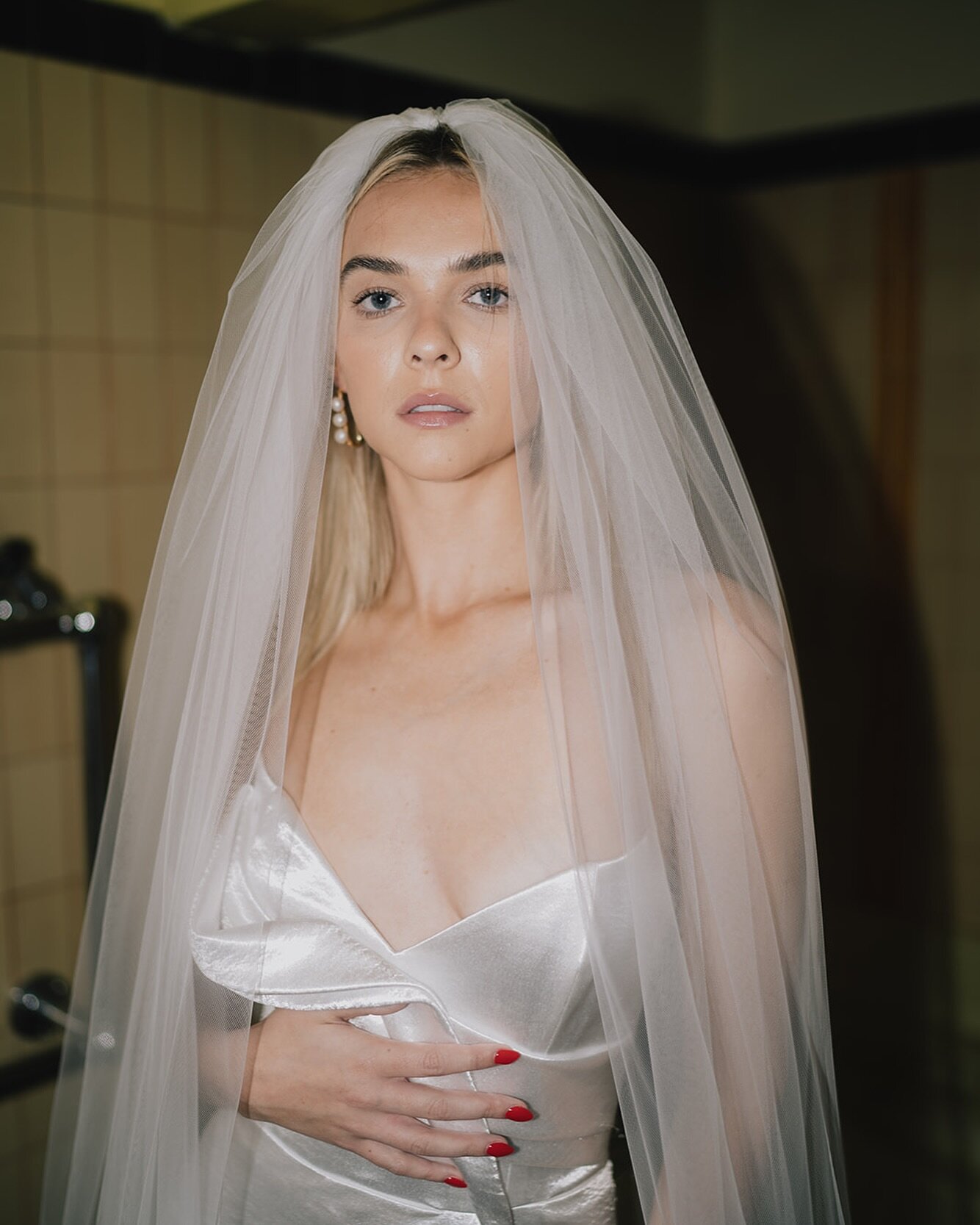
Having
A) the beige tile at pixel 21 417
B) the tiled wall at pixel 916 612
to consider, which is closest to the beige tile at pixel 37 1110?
the beige tile at pixel 21 417

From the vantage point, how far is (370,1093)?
1.09 m

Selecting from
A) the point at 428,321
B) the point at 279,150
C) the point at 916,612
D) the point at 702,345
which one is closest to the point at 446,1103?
the point at 428,321

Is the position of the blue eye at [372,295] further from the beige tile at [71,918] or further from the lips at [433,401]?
the beige tile at [71,918]

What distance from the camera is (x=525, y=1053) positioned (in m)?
1.10

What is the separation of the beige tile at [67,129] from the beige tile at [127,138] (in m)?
0.03

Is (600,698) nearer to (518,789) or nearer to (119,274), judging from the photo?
(518,789)

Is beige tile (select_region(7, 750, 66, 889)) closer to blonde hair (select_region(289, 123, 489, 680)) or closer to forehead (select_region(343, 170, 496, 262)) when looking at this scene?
blonde hair (select_region(289, 123, 489, 680))

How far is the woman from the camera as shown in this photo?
1006 millimetres

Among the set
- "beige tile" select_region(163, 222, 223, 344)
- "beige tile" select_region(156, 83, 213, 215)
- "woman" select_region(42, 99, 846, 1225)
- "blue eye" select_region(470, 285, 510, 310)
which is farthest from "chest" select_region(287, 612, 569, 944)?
"beige tile" select_region(156, 83, 213, 215)

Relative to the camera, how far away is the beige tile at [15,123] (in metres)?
1.70

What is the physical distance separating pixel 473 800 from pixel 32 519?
1.02m

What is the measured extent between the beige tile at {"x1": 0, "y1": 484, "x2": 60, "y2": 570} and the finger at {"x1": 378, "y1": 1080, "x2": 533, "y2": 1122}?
43.7 inches

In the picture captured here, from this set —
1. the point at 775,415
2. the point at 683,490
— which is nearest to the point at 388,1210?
the point at 683,490

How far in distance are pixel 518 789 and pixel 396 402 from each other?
398mm
